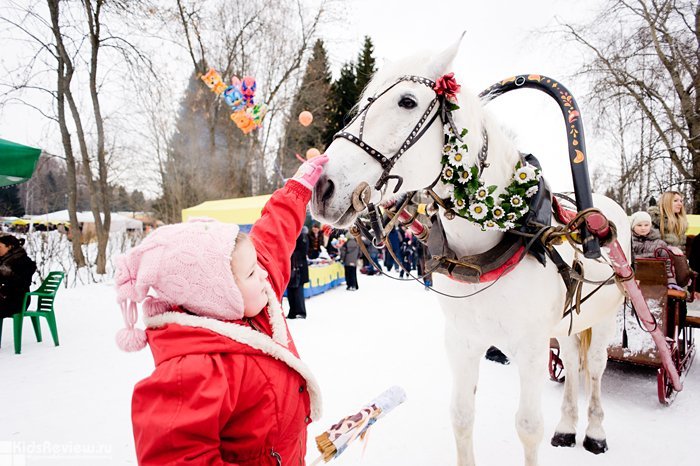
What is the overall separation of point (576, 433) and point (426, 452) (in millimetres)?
1250

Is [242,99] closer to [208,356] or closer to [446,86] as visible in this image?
[446,86]

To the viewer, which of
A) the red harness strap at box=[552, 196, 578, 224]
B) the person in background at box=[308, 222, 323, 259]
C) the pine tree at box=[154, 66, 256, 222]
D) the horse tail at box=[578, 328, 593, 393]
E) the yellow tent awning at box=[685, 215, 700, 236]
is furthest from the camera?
the pine tree at box=[154, 66, 256, 222]

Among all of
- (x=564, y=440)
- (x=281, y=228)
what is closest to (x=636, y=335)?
(x=564, y=440)

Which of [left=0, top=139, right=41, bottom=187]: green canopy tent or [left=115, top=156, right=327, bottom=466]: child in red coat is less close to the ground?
[left=0, top=139, right=41, bottom=187]: green canopy tent

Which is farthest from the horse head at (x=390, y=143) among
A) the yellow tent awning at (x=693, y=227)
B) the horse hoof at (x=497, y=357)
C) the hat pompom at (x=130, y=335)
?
the yellow tent awning at (x=693, y=227)

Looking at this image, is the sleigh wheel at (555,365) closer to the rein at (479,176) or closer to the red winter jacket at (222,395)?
the rein at (479,176)

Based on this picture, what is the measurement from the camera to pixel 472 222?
186 centimetres

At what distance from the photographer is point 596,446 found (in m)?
2.77

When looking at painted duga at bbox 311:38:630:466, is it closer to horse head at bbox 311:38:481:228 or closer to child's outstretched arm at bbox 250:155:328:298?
horse head at bbox 311:38:481:228

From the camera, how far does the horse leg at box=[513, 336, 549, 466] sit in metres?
1.94

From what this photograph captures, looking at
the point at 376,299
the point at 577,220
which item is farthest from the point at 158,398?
the point at 376,299

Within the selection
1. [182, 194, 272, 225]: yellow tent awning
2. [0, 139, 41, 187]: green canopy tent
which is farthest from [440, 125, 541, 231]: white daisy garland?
[182, 194, 272, 225]: yellow tent awning

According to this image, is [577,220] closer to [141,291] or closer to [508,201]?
[508,201]

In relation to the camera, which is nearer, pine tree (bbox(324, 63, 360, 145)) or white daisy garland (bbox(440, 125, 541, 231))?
white daisy garland (bbox(440, 125, 541, 231))
